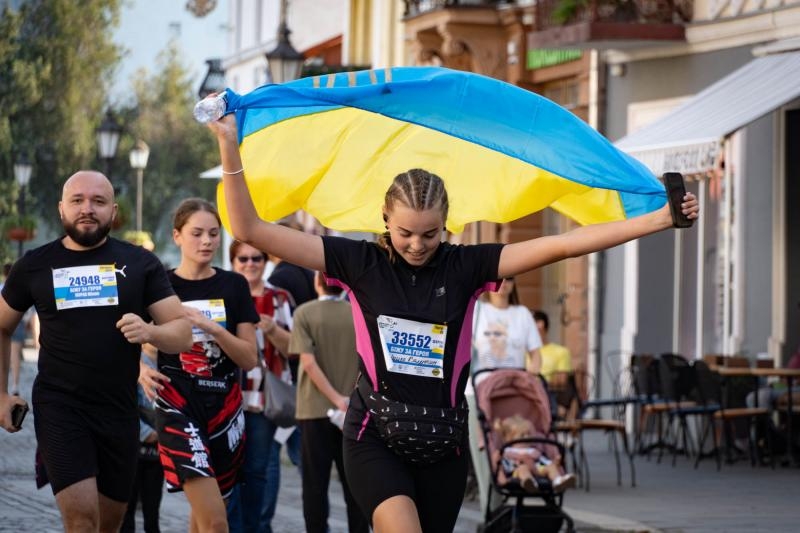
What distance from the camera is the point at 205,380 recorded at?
9.24 m

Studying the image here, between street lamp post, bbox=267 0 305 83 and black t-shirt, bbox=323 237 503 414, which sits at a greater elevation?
street lamp post, bbox=267 0 305 83

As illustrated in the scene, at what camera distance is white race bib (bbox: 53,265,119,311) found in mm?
8180

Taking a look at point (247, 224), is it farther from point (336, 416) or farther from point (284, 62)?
point (284, 62)

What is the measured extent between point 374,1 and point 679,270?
45.0 ft

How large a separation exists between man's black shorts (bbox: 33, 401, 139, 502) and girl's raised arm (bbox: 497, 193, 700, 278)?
91.2 inches

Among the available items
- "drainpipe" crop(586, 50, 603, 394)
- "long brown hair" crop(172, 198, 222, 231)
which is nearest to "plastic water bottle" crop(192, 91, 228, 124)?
"long brown hair" crop(172, 198, 222, 231)

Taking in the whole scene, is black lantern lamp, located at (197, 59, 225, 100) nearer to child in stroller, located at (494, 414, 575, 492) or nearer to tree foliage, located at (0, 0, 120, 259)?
child in stroller, located at (494, 414, 575, 492)

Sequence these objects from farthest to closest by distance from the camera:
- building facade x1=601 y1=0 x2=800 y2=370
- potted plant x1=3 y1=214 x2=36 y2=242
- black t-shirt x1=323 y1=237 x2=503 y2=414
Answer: potted plant x1=3 y1=214 x2=36 y2=242 → building facade x1=601 y1=0 x2=800 y2=370 → black t-shirt x1=323 y1=237 x2=503 y2=414

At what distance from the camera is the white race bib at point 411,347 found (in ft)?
21.6

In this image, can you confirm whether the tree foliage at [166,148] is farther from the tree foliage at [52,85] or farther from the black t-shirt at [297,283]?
the black t-shirt at [297,283]

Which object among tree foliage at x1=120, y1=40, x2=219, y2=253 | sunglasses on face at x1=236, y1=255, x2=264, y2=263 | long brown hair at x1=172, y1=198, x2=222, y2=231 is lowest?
sunglasses on face at x1=236, y1=255, x2=264, y2=263

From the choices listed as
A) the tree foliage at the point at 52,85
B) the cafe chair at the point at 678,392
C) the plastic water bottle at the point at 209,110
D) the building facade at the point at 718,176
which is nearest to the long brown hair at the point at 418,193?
the plastic water bottle at the point at 209,110

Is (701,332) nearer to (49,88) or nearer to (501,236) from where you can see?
(501,236)

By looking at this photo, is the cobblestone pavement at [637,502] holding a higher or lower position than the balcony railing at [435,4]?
lower
